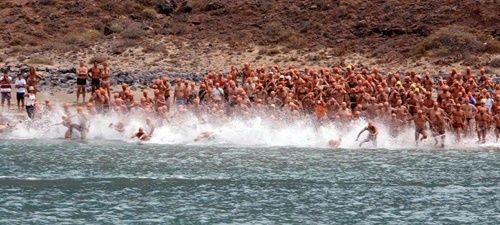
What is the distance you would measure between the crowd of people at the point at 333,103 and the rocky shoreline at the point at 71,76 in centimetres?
721

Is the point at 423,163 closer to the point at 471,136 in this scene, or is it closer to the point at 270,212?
the point at 471,136

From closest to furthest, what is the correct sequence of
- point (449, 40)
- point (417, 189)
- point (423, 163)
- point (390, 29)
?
1. point (417, 189)
2. point (423, 163)
3. point (449, 40)
4. point (390, 29)

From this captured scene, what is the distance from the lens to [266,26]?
50.9 meters

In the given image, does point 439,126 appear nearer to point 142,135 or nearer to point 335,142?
point 335,142

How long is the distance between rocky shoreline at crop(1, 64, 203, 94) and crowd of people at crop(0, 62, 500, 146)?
721cm

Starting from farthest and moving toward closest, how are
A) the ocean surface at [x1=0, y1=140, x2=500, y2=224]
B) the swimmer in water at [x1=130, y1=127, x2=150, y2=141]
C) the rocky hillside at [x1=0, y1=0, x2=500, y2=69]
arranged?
the rocky hillside at [x1=0, y1=0, x2=500, y2=69] < the swimmer in water at [x1=130, y1=127, x2=150, y2=141] < the ocean surface at [x1=0, y1=140, x2=500, y2=224]

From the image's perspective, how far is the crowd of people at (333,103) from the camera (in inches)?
1117

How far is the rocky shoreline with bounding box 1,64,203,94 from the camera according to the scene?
40000 mm

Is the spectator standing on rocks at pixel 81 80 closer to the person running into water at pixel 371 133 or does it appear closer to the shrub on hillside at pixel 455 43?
the person running into water at pixel 371 133

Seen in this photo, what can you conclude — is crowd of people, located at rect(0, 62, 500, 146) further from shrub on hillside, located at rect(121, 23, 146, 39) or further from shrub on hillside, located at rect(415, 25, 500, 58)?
shrub on hillside, located at rect(121, 23, 146, 39)

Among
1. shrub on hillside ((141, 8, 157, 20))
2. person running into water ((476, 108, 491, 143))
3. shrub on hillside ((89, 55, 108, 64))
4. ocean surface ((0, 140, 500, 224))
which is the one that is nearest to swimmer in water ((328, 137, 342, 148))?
ocean surface ((0, 140, 500, 224))

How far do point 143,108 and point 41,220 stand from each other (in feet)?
35.8

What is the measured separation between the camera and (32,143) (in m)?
29.9

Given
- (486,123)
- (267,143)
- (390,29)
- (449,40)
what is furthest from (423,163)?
(390,29)
